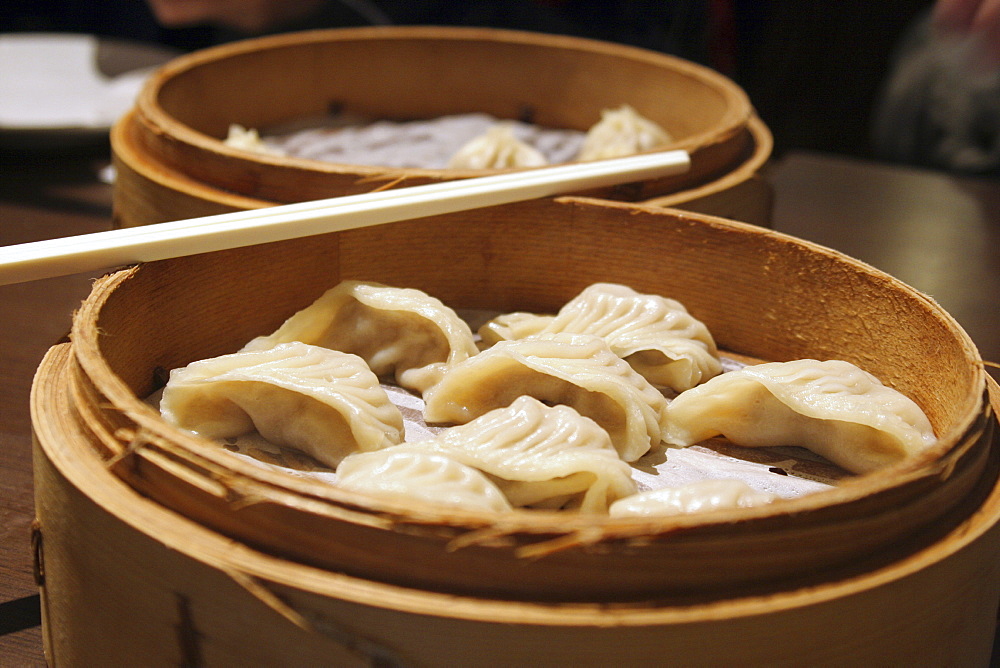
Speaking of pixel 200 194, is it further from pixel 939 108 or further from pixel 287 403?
pixel 939 108

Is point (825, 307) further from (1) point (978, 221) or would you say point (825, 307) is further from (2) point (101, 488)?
(1) point (978, 221)

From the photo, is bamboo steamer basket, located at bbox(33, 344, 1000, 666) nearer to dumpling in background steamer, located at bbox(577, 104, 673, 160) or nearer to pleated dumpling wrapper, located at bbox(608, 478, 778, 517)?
pleated dumpling wrapper, located at bbox(608, 478, 778, 517)

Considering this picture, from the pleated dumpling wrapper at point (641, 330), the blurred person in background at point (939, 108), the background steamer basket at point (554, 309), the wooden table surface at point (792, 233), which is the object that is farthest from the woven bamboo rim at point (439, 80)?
the blurred person in background at point (939, 108)

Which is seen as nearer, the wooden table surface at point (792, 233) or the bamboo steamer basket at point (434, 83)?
the wooden table surface at point (792, 233)

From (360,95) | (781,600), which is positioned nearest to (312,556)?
(781,600)

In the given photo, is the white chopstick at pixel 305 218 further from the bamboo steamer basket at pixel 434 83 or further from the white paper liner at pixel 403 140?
the white paper liner at pixel 403 140

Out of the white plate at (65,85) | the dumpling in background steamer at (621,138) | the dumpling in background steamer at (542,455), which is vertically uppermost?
the dumpling in background steamer at (621,138)

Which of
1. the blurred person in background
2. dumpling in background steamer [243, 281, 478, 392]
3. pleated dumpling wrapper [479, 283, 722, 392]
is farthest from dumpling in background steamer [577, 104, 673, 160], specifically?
the blurred person in background

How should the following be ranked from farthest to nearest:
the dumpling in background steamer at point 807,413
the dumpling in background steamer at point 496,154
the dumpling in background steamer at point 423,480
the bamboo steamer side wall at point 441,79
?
the bamboo steamer side wall at point 441,79
the dumpling in background steamer at point 496,154
the dumpling in background steamer at point 807,413
the dumpling in background steamer at point 423,480
